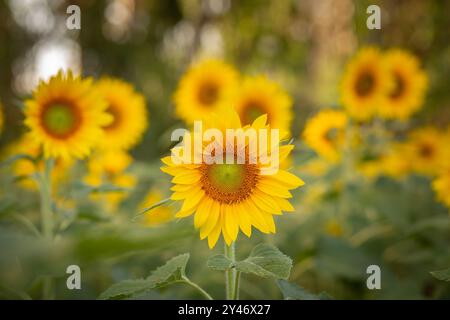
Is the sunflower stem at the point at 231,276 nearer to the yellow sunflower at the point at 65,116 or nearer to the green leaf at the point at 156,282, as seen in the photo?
the green leaf at the point at 156,282

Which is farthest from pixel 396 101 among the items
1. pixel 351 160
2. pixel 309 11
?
pixel 309 11

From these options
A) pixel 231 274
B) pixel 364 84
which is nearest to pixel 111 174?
pixel 364 84

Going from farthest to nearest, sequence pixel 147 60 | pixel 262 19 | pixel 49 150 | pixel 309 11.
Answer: pixel 309 11
pixel 147 60
pixel 262 19
pixel 49 150

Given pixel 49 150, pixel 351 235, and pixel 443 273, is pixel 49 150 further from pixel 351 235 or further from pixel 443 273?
pixel 351 235

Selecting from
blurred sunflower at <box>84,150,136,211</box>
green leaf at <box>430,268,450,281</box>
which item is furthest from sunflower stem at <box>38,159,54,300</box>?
green leaf at <box>430,268,450,281</box>

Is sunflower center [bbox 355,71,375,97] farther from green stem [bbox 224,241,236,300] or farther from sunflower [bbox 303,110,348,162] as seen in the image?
green stem [bbox 224,241,236,300]

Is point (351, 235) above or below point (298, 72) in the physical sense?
below

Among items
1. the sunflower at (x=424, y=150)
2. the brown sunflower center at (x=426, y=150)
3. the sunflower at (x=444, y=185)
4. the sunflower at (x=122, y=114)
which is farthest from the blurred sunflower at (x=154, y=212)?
the brown sunflower center at (x=426, y=150)
